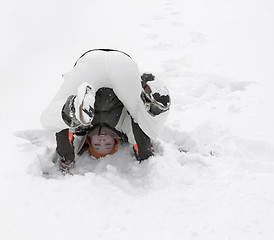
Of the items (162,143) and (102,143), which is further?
Result: (162,143)

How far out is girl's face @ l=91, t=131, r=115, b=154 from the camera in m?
2.00

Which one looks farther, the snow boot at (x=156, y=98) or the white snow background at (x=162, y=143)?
the snow boot at (x=156, y=98)

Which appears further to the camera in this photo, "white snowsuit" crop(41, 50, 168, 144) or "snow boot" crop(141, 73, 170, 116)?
"white snowsuit" crop(41, 50, 168, 144)

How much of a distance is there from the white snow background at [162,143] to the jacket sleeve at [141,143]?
0.18 ft

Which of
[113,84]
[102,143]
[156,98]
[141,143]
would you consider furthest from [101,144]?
[156,98]

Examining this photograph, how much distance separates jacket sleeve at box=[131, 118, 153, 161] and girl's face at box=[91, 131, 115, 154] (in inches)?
7.1

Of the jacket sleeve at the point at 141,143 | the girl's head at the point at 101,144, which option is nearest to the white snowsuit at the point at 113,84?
the jacket sleeve at the point at 141,143

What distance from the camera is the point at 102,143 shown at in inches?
79.8

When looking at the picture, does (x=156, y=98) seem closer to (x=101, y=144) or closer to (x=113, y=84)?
(x=113, y=84)

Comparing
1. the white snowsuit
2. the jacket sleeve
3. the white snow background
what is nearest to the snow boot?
the white snowsuit

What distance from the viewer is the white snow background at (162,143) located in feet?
4.64

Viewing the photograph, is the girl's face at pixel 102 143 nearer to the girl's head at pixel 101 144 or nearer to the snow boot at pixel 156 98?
the girl's head at pixel 101 144

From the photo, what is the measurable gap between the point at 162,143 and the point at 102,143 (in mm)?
436

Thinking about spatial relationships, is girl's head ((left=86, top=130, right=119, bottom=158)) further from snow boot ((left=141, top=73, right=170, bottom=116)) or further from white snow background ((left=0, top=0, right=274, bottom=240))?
snow boot ((left=141, top=73, right=170, bottom=116))
